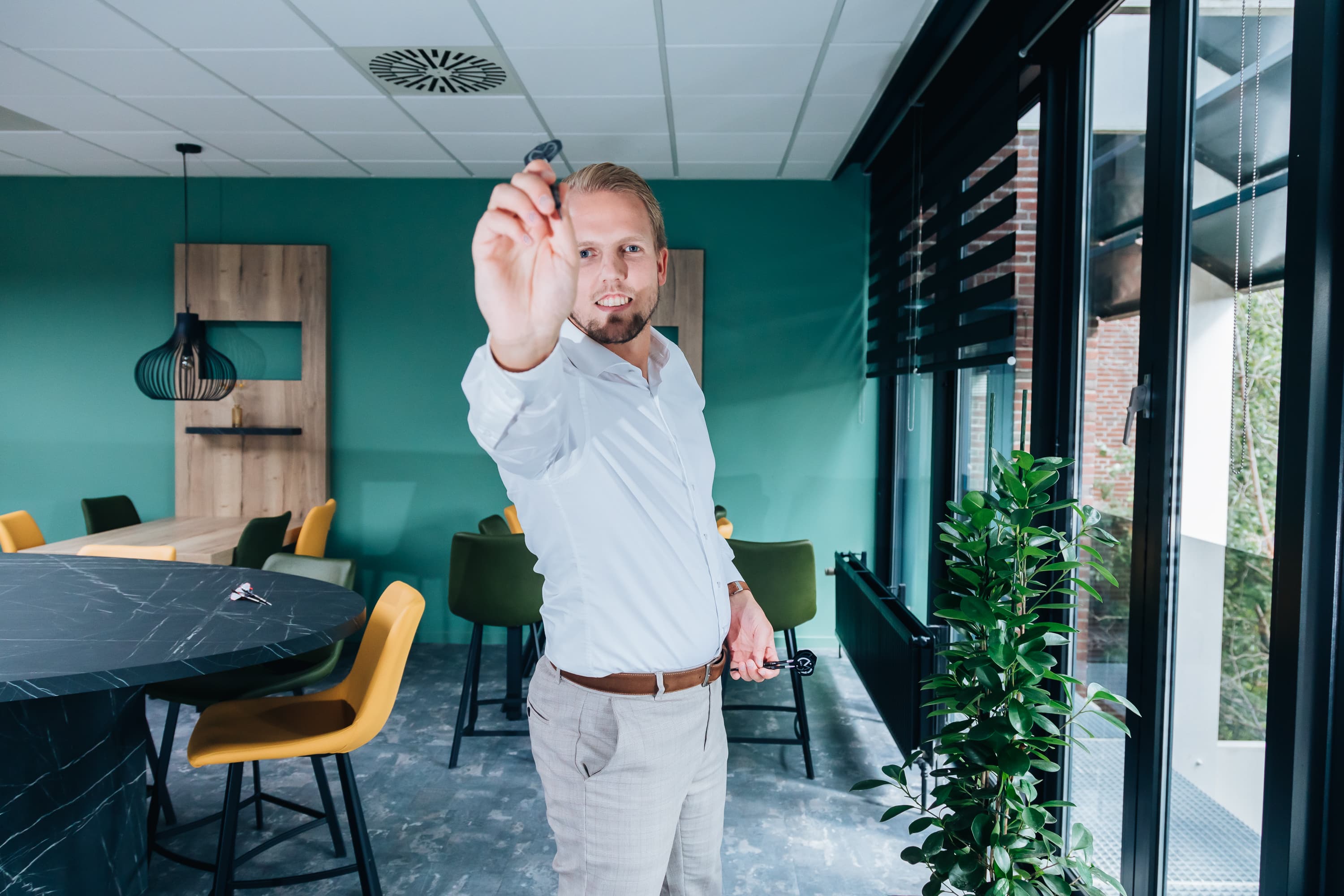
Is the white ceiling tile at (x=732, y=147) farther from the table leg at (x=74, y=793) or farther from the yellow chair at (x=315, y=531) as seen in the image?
the table leg at (x=74, y=793)

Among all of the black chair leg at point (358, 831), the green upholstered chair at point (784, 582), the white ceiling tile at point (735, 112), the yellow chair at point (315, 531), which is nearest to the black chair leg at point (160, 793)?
the black chair leg at point (358, 831)

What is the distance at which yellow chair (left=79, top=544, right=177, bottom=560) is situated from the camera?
2.92 m

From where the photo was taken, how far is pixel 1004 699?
1.67 m

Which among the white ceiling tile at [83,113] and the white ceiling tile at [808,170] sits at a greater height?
the white ceiling tile at [808,170]

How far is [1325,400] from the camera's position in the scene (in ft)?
4.12

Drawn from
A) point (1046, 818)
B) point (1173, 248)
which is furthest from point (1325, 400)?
point (1046, 818)

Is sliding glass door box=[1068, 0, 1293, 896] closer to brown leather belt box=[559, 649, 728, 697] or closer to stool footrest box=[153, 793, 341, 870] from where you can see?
brown leather belt box=[559, 649, 728, 697]

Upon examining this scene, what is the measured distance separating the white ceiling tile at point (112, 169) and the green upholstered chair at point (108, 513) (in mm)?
2030

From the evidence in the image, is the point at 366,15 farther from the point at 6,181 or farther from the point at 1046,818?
the point at 6,181

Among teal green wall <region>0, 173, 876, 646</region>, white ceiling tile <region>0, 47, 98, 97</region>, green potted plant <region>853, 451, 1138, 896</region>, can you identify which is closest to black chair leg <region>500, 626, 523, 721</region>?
teal green wall <region>0, 173, 876, 646</region>

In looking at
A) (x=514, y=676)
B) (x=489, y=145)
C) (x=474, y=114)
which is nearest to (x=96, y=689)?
(x=514, y=676)

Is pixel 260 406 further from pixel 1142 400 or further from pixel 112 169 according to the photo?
pixel 1142 400

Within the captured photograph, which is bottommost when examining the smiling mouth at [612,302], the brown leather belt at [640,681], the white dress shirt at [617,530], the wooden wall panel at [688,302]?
the brown leather belt at [640,681]

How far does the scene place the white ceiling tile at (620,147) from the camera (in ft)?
13.3
